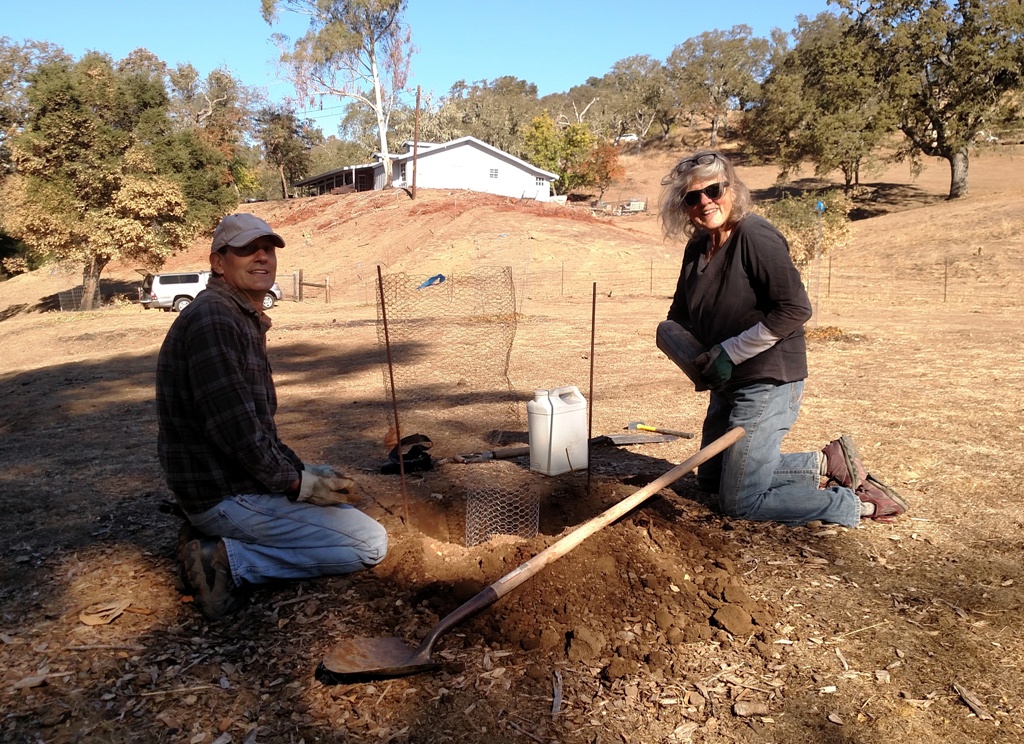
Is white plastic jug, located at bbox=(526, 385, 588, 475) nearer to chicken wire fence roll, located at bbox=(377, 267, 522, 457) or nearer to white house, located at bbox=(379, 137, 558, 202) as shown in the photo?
chicken wire fence roll, located at bbox=(377, 267, 522, 457)

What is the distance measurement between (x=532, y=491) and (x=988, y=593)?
2134 mm

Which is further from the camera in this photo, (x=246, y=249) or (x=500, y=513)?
(x=500, y=513)

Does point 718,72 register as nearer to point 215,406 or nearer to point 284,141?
point 284,141

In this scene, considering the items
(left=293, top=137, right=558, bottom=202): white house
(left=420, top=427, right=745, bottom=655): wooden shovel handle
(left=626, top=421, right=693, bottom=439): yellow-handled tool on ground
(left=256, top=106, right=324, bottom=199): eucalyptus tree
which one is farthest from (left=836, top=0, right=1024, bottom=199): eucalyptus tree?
(left=256, top=106, right=324, bottom=199): eucalyptus tree

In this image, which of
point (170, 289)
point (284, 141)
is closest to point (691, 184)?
point (170, 289)

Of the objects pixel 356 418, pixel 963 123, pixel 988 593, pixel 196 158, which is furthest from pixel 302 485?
pixel 963 123

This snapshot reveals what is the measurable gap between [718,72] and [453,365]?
6455cm

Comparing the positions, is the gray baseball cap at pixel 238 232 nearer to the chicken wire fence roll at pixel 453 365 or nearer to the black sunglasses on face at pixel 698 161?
the chicken wire fence roll at pixel 453 365

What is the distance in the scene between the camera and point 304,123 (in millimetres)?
58344

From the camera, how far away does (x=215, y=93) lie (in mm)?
50656

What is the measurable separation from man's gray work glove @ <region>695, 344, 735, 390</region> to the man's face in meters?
1.98

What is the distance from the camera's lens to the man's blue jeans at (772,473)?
3629 mm

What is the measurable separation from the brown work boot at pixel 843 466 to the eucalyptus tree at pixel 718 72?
62647 mm

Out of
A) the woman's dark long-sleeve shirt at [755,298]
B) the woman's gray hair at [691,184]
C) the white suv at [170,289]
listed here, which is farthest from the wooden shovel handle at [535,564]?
the white suv at [170,289]
